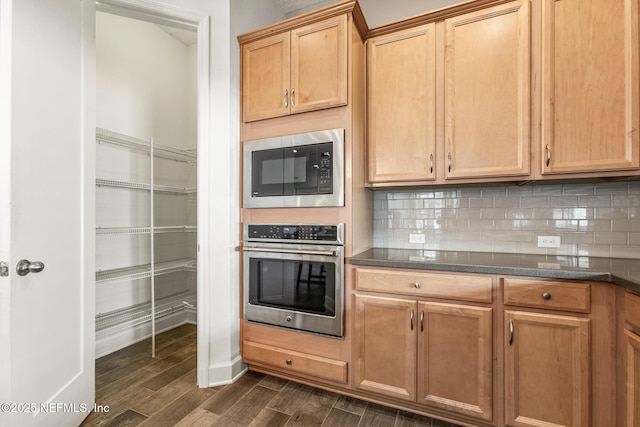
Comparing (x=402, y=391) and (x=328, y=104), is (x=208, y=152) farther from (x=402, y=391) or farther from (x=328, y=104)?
(x=402, y=391)

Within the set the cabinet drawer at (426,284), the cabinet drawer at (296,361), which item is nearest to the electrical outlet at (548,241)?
the cabinet drawer at (426,284)

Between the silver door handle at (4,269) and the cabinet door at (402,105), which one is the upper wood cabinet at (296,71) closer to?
the cabinet door at (402,105)

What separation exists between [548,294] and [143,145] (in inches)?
127

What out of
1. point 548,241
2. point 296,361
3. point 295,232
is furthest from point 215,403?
point 548,241

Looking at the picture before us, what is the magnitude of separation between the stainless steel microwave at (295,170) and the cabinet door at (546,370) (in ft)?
3.93

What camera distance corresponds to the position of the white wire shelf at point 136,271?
2.40m

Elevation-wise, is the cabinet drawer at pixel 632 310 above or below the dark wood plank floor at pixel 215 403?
above

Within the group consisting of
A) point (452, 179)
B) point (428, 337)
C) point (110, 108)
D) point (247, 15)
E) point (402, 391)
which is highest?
point (247, 15)

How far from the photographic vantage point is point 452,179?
6.16 feet

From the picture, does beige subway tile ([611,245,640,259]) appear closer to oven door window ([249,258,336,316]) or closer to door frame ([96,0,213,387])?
oven door window ([249,258,336,316])

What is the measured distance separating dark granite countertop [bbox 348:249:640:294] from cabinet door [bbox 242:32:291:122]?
4.00 ft

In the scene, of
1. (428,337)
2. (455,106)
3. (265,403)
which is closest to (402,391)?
(428,337)

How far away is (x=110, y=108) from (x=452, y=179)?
2881 mm

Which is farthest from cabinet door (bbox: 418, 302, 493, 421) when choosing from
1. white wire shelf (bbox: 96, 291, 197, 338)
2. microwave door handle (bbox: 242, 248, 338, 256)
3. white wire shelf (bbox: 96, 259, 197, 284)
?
white wire shelf (bbox: 96, 291, 197, 338)
